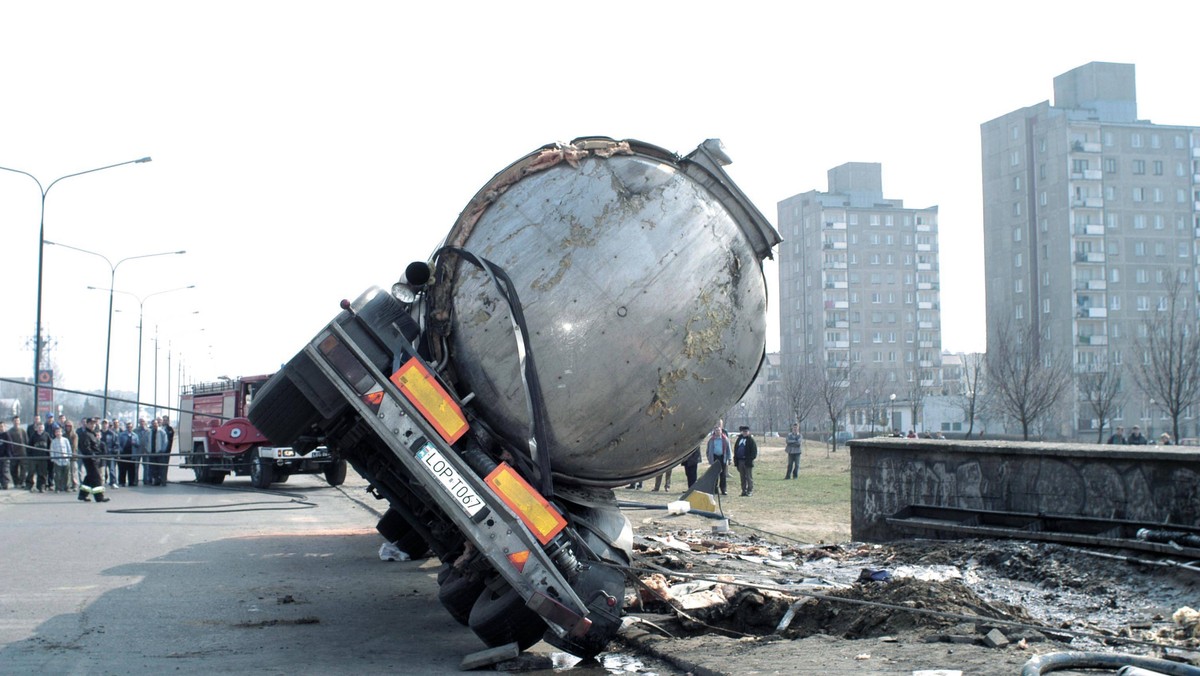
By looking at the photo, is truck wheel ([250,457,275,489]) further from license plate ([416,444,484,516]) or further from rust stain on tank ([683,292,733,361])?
rust stain on tank ([683,292,733,361])

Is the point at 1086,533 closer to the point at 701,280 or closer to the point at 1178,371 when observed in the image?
the point at 701,280

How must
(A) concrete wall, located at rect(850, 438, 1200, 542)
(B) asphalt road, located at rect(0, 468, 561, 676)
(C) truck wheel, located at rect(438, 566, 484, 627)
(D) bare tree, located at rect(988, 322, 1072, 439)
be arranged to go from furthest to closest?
(D) bare tree, located at rect(988, 322, 1072, 439)
(A) concrete wall, located at rect(850, 438, 1200, 542)
(C) truck wheel, located at rect(438, 566, 484, 627)
(B) asphalt road, located at rect(0, 468, 561, 676)

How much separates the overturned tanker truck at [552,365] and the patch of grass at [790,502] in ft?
22.6

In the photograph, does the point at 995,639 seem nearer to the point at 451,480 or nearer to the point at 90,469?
the point at 451,480

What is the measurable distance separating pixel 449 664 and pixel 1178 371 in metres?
31.4

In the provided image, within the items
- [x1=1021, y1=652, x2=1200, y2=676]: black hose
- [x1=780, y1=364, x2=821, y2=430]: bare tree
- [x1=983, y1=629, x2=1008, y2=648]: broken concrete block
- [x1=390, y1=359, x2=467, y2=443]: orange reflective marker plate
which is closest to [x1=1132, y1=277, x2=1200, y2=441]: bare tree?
[x1=780, y1=364, x2=821, y2=430]: bare tree

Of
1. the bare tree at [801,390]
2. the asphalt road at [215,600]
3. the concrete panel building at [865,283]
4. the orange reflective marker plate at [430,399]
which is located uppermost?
the concrete panel building at [865,283]

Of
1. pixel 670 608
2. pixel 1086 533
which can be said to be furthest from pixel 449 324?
pixel 1086 533

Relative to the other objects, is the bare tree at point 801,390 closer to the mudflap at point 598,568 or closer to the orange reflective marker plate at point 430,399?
the mudflap at point 598,568

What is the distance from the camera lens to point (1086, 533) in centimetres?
949

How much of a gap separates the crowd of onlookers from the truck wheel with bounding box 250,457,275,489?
2.11 m

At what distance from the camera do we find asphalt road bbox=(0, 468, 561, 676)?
6.77m

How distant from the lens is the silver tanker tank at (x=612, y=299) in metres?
6.49

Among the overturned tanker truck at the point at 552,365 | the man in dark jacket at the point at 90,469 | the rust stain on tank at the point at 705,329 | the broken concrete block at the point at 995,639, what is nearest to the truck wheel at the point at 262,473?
the man in dark jacket at the point at 90,469
